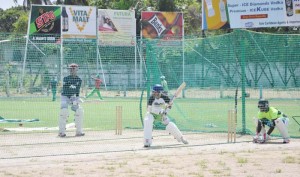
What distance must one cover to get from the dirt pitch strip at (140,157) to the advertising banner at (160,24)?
30.3 metres

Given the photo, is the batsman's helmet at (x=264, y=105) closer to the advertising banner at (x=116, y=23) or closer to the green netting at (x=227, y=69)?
the green netting at (x=227, y=69)

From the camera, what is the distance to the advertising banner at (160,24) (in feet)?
154

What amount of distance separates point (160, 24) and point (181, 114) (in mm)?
28178

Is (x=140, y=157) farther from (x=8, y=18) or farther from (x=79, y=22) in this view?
(x=8, y=18)

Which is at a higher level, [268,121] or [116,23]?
[116,23]

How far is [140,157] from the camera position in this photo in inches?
499

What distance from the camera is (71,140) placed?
1616cm

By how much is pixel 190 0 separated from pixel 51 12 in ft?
92.4

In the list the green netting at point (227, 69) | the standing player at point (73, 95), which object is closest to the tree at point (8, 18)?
the green netting at point (227, 69)

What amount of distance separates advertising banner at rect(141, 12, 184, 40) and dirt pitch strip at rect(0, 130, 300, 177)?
99.3 ft

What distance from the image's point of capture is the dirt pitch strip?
10812 mm

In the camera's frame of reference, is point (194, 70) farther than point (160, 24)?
No


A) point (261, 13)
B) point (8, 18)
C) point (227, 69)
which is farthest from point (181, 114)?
point (8, 18)

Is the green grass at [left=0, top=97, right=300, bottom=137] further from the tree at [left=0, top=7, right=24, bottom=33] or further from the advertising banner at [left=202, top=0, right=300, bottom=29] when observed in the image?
the tree at [left=0, top=7, right=24, bottom=33]
